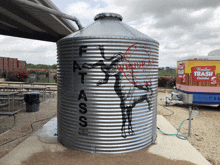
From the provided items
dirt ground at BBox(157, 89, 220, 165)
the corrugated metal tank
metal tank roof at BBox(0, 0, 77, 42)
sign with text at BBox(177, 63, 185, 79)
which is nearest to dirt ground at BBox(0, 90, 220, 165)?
dirt ground at BBox(157, 89, 220, 165)

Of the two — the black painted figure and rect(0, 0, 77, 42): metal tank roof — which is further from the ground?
rect(0, 0, 77, 42): metal tank roof

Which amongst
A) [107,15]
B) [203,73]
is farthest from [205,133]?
[107,15]

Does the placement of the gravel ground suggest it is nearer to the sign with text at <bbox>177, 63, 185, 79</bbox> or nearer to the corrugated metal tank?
the corrugated metal tank

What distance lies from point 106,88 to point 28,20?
7886mm

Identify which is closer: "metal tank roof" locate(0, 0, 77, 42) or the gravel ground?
the gravel ground

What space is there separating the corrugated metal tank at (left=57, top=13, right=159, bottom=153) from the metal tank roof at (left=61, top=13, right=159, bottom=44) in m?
0.02

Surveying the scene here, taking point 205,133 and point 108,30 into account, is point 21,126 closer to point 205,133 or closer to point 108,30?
point 108,30

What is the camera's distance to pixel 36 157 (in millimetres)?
3928

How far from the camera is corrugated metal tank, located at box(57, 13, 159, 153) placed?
400cm

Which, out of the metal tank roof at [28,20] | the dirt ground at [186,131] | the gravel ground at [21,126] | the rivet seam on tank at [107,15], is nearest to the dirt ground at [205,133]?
the dirt ground at [186,131]

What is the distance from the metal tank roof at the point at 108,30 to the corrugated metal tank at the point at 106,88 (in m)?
0.02

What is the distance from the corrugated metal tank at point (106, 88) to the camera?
157 inches

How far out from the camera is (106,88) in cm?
400

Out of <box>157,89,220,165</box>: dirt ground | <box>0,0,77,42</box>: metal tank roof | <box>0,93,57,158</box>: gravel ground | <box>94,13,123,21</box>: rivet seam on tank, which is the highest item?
<box>0,0,77,42</box>: metal tank roof
